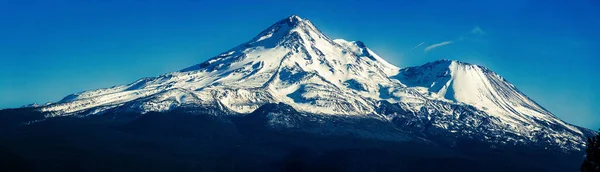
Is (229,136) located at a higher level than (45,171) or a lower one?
higher

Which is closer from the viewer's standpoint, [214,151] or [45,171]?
[45,171]

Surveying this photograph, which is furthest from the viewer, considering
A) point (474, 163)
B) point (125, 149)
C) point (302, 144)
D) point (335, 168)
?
point (302, 144)

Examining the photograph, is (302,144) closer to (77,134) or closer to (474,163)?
(474,163)

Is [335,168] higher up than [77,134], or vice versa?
[77,134]

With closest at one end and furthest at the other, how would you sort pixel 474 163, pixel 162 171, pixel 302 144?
1. pixel 162 171
2. pixel 474 163
3. pixel 302 144

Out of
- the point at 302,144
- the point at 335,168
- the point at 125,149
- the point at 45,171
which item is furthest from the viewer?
the point at 302,144

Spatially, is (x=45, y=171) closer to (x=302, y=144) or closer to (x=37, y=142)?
(x=37, y=142)

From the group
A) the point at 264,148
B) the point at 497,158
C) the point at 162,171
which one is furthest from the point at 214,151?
the point at 497,158

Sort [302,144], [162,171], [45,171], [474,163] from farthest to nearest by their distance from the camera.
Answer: [302,144] → [474,163] → [162,171] → [45,171]

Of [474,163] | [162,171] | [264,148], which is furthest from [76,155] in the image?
[474,163]
